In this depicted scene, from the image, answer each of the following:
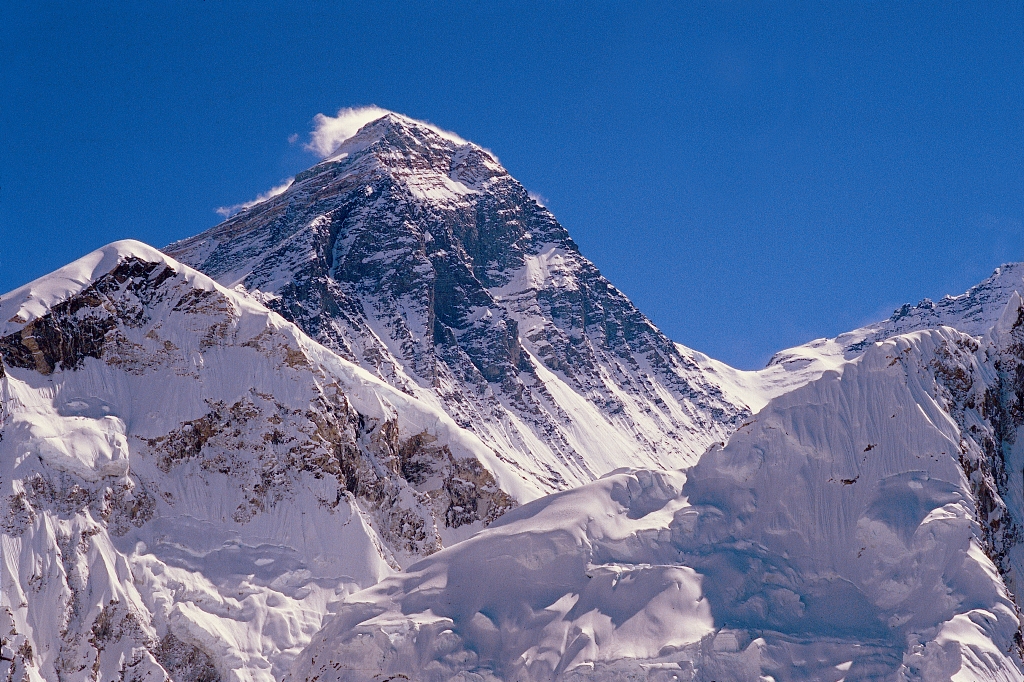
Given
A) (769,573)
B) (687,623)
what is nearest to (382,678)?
(687,623)

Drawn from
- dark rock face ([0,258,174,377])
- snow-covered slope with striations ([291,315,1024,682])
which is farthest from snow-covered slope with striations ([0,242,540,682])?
snow-covered slope with striations ([291,315,1024,682])

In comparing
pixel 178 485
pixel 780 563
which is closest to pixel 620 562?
pixel 780 563

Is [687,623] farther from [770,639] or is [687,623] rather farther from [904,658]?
[904,658]

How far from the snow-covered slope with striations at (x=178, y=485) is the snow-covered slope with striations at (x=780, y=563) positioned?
1496 inches

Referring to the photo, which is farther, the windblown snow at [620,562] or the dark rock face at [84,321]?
the dark rock face at [84,321]

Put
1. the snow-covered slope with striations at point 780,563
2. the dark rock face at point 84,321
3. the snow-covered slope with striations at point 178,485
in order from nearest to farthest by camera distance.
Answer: the snow-covered slope with striations at point 780,563, the snow-covered slope with striations at point 178,485, the dark rock face at point 84,321

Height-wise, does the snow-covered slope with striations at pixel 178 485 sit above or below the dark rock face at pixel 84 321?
below

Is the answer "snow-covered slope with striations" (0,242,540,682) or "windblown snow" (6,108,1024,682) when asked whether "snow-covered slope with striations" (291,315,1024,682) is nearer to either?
"windblown snow" (6,108,1024,682)

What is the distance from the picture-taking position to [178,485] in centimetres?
11525

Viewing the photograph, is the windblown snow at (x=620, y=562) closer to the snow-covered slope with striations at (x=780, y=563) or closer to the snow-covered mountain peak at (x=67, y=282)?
the snow-covered slope with striations at (x=780, y=563)

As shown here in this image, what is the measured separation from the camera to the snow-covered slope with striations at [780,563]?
61.1m

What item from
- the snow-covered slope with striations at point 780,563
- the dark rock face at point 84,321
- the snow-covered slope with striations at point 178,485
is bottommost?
the snow-covered slope with striations at point 780,563

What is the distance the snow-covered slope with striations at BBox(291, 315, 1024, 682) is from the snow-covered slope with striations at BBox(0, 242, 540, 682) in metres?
38.0

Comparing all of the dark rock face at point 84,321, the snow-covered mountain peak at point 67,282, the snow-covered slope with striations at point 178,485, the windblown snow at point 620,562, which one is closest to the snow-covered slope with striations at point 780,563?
the windblown snow at point 620,562
